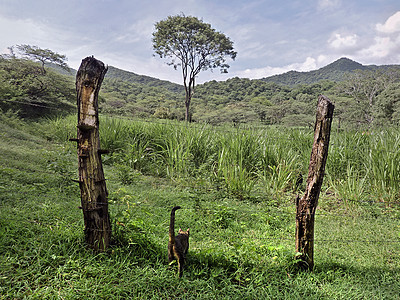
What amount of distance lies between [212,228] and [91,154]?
1.57m

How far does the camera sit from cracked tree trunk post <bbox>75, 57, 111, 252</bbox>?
1707mm

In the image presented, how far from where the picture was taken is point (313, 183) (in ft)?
5.88

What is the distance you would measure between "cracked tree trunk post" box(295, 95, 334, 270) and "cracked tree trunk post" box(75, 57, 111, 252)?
1.44m

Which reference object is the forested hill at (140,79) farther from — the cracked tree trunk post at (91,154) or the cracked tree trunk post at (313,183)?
the cracked tree trunk post at (313,183)

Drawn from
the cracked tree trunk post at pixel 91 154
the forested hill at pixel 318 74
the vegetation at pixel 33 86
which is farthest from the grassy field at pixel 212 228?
the forested hill at pixel 318 74

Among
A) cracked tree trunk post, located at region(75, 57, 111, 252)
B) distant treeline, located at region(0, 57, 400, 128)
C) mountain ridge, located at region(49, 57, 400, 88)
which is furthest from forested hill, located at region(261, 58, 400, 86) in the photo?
cracked tree trunk post, located at region(75, 57, 111, 252)

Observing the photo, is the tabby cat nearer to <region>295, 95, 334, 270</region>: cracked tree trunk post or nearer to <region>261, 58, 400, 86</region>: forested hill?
<region>295, 95, 334, 270</region>: cracked tree trunk post

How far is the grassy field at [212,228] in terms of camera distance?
1657 millimetres

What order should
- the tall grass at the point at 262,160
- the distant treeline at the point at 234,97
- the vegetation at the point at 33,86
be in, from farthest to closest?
the distant treeline at the point at 234,97, the vegetation at the point at 33,86, the tall grass at the point at 262,160

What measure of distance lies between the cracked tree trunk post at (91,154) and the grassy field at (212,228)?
17 centimetres

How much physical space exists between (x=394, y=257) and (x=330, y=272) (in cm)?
82

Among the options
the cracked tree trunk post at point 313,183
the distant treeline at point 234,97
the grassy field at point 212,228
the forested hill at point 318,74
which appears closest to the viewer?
the grassy field at point 212,228

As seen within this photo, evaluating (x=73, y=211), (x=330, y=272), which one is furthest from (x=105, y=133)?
(x=330, y=272)

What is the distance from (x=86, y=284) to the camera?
1.55 meters
